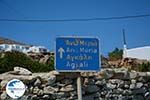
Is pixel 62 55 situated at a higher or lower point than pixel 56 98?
higher

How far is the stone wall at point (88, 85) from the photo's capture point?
39.7 feet

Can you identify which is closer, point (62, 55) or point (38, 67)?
point (62, 55)

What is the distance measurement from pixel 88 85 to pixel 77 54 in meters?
3.61

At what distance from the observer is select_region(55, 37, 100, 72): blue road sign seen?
9.40 m

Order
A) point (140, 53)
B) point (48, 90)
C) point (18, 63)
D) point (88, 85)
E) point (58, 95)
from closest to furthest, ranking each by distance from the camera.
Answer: point (48, 90)
point (58, 95)
point (88, 85)
point (18, 63)
point (140, 53)

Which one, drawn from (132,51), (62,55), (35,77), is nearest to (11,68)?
(35,77)

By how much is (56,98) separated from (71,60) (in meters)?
3.23

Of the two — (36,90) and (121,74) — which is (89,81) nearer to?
(121,74)

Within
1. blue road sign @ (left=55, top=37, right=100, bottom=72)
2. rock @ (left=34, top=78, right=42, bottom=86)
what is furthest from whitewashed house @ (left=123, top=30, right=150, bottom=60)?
blue road sign @ (left=55, top=37, right=100, bottom=72)

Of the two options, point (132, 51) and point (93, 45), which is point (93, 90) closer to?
point (93, 45)

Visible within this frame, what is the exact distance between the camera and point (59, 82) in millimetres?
12492

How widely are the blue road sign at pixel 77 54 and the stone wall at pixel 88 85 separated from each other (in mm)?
2034

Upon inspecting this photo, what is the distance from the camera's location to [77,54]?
9.50m

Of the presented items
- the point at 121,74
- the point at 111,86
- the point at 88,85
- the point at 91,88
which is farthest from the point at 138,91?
the point at 88,85
